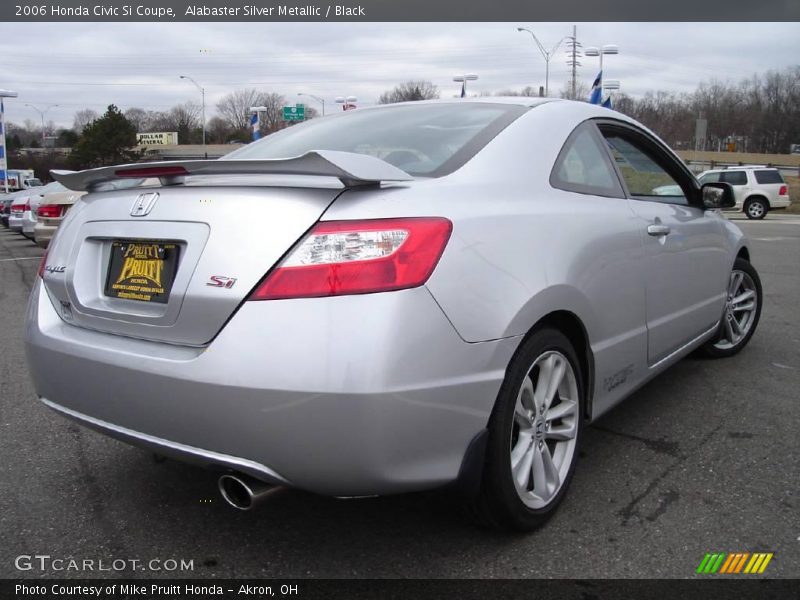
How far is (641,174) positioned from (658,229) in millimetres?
432

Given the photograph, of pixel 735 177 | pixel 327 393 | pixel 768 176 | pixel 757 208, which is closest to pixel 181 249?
pixel 327 393

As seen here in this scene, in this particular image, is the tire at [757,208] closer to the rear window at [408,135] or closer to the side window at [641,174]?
the side window at [641,174]

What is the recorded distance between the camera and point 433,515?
104 inches

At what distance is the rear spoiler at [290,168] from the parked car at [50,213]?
410 inches

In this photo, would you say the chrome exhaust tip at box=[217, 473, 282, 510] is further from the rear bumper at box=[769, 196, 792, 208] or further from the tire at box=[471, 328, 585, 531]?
the rear bumper at box=[769, 196, 792, 208]

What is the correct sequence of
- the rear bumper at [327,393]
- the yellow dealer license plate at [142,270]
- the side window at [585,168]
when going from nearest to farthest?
the rear bumper at [327,393], the yellow dealer license plate at [142,270], the side window at [585,168]

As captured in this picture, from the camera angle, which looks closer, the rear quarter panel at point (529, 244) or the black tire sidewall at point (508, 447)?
the rear quarter panel at point (529, 244)

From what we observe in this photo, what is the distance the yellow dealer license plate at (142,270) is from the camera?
7.22 feet

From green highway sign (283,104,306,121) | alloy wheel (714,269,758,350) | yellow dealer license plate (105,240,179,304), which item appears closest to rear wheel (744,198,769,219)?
alloy wheel (714,269,758,350)

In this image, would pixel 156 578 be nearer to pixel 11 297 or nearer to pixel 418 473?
pixel 418 473

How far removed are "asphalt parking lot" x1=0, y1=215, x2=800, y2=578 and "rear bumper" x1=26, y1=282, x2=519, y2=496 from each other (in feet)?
1.02

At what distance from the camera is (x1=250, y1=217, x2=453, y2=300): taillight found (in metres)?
1.92

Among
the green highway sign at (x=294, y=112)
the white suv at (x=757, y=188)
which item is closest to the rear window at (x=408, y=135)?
the white suv at (x=757, y=188)

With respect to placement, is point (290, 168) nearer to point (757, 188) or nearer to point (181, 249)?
point (181, 249)
